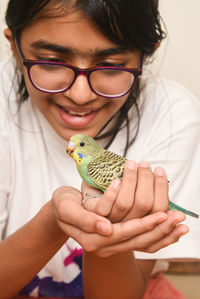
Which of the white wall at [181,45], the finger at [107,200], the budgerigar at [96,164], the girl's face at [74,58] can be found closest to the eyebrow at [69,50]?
the girl's face at [74,58]

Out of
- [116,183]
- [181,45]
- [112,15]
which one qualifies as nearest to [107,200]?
[116,183]

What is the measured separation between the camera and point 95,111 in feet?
2.78

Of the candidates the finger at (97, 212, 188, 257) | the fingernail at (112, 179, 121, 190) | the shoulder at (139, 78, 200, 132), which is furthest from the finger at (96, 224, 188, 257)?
the shoulder at (139, 78, 200, 132)

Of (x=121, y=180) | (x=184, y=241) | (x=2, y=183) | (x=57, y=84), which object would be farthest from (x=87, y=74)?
(x=184, y=241)

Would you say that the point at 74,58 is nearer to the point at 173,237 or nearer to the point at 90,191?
the point at 90,191

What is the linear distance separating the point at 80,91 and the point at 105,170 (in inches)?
8.0

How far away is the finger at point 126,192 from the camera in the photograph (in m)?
0.57

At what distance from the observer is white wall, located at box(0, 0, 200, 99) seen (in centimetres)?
134

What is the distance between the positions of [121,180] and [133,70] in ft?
0.93

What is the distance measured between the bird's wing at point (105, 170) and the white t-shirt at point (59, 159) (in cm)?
33

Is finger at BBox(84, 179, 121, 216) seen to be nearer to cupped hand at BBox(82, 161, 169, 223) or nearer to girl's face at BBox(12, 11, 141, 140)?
cupped hand at BBox(82, 161, 169, 223)

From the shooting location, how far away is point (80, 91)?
0.75 m

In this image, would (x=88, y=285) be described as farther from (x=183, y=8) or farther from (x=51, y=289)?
(x=183, y=8)

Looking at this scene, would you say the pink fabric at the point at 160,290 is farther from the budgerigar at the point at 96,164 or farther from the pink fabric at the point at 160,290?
the budgerigar at the point at 96,164
